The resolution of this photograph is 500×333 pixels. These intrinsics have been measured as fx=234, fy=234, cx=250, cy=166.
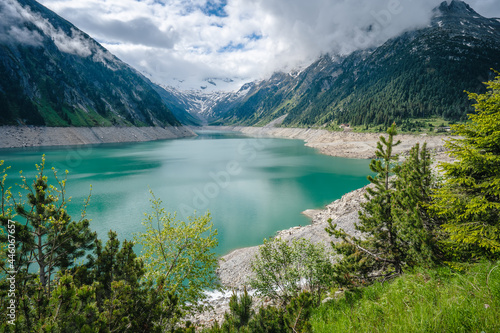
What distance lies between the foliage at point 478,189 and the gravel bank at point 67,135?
12091 centimetres

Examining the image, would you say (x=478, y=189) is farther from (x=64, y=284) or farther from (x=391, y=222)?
(x=64, y=284)

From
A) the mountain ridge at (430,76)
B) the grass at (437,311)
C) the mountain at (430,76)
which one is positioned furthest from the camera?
the mountain at (430,76)

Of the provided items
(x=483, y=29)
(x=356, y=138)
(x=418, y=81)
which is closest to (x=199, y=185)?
(x=356, y=138)

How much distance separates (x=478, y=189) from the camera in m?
→ 6.59

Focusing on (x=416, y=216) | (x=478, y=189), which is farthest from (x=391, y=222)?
(x=478, y=189)

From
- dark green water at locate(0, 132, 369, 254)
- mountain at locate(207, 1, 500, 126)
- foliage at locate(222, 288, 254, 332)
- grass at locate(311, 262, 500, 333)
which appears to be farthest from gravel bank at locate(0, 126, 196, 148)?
grass at locate(311, 262, 500, 333)

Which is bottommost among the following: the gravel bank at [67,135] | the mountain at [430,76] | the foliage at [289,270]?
the foliage at [289,270]

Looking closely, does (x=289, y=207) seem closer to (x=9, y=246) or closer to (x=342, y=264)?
(x=342, y=264)

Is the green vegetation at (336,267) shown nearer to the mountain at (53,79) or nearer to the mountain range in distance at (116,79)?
the mountain range in distance at (116,79)

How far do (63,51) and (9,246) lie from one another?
753 feet

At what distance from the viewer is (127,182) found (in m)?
43.4

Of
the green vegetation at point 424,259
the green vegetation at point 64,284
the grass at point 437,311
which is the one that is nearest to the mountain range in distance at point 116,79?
the green vegetation at point 424,259

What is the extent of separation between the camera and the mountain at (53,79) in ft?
374

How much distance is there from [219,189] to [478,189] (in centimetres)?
3569
